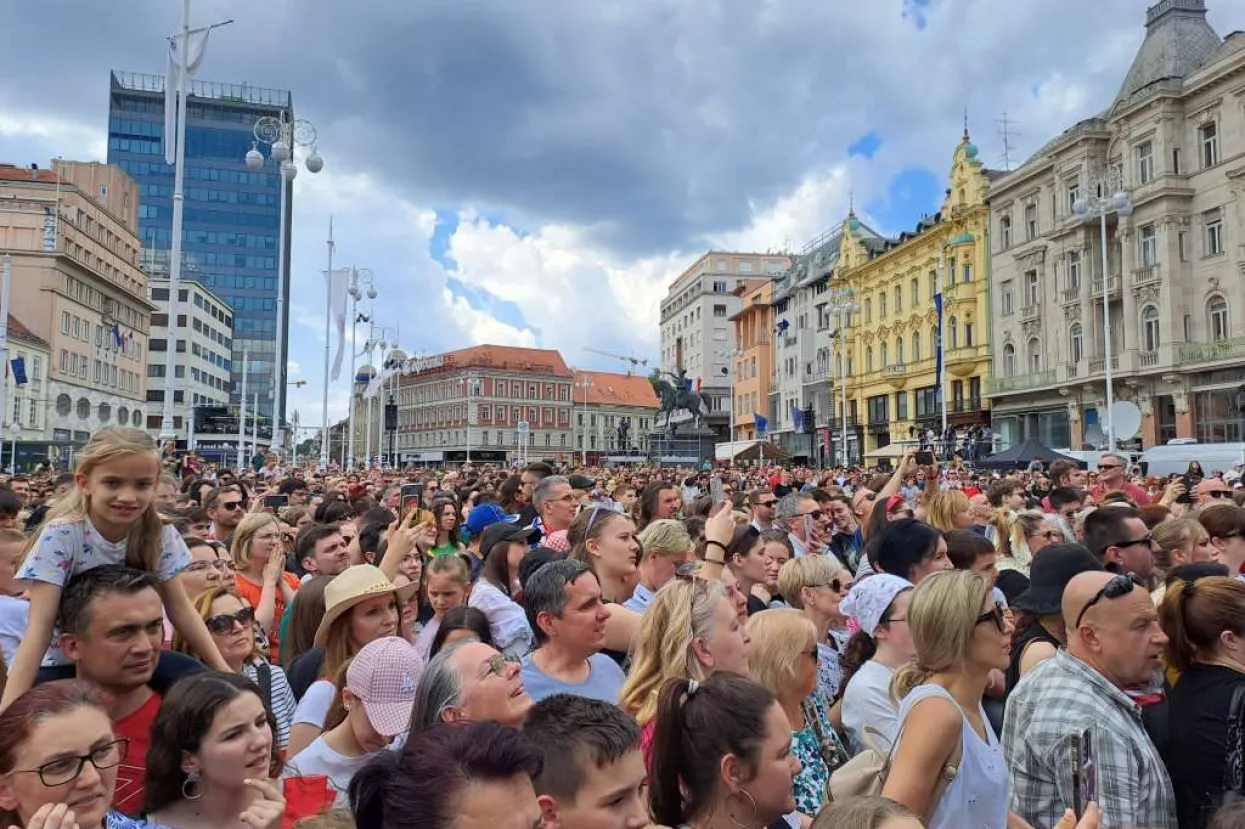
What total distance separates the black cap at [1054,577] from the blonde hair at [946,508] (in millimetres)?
3335

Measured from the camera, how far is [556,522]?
309 inches

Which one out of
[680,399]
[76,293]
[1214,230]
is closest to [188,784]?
[1214,230]

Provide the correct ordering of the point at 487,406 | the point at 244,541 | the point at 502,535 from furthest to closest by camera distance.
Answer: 1. the point at 487,406
2. the point at 502,535
3. the point at 244,541

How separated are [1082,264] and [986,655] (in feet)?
141

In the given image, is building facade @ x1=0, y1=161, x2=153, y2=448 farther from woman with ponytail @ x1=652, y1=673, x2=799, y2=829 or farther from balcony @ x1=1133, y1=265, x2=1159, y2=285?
woman with ponytail @ x1=652, y1=673, x2=799, y2=829

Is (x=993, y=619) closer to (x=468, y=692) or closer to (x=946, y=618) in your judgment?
(x=946, y=618)

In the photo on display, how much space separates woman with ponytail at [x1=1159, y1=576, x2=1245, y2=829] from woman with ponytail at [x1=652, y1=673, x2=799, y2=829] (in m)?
1.68

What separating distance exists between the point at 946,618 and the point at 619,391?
128m

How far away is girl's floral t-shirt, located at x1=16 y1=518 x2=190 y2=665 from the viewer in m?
3.23

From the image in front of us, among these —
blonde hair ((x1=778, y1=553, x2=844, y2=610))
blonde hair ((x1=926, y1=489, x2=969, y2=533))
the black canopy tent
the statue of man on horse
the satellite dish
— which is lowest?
blonde hair ((x1=778, y1=553, x2=844, y2=610))

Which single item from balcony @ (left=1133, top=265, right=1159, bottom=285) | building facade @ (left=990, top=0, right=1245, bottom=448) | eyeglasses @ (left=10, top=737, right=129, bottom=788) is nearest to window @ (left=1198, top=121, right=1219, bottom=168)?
building facade @ (left=990, top=0, right=1245, bottom=448)

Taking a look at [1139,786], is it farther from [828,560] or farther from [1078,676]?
[828,560]

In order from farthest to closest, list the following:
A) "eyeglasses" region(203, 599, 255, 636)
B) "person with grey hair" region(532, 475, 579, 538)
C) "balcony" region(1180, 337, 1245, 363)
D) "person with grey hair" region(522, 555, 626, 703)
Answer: "balcony" region(1180, 337, 1245, 363) → "person with grey hair" region(532, 475, 579, 538) → "eyeglasses" region(203, 599, 255, 636) → "person with grey hair" region(522, 555, 626, 703)

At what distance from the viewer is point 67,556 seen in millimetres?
3301
